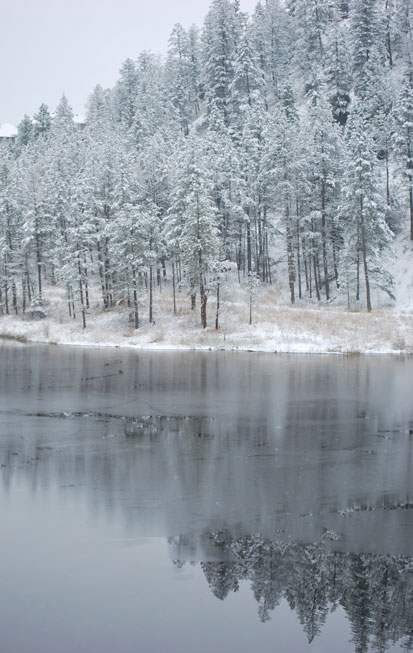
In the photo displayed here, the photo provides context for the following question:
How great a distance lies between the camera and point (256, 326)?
144 ft

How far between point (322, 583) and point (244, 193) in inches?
1948

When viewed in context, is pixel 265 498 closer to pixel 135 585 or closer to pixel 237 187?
pixel 135 585

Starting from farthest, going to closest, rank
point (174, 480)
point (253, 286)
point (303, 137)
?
1. point (303, 137)
2. point (253, 286)
3. point (174, 480)

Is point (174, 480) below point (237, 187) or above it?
below

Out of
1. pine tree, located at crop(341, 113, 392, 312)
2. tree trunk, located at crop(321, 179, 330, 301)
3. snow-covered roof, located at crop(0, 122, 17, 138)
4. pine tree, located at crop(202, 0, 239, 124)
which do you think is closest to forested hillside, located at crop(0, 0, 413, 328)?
pine tree, located at crop(341, 113, 392, 312)

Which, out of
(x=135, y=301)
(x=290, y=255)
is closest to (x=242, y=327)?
(x=135, y=301)

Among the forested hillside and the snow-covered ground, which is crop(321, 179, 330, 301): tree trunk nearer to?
the forested hillside

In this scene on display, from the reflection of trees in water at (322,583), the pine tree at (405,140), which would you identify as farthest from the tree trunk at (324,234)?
the reflection of trees in water at (322,583)

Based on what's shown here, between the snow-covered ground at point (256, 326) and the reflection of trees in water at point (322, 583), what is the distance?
29807 mm

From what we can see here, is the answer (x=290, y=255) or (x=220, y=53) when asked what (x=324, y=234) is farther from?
(x=220, y=53)

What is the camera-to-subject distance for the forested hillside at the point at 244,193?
155 feet

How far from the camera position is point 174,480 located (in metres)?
12.9

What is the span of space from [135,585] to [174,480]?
4.70 m

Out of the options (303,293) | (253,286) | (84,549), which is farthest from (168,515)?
(303,293)
